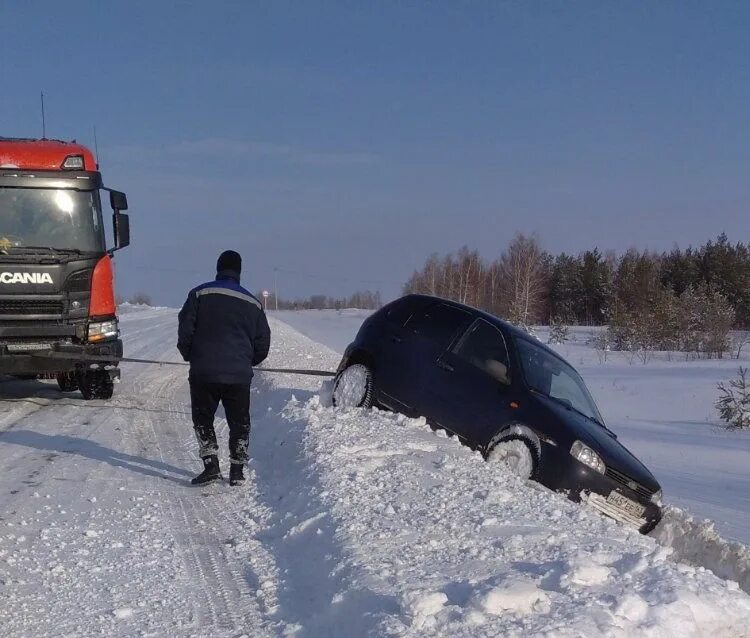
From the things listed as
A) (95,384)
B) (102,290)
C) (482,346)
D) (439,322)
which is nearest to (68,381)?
(95,384)

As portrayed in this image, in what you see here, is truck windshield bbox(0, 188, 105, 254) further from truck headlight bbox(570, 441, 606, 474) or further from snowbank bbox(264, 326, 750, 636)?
truck headlight bbox(570, 441, 606, 474)

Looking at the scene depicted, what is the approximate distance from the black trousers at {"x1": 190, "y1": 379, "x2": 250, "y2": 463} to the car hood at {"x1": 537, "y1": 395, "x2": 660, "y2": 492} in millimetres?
2727

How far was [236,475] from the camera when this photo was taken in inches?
241

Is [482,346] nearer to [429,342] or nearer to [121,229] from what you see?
[429,342]

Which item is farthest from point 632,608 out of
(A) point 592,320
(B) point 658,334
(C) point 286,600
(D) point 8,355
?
(A) point 592,320

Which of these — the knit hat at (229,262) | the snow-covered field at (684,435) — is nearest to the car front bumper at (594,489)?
the snow-covered field at (684,435)

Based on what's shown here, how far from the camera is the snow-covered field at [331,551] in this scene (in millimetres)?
3342

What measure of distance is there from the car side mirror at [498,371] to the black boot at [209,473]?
9.02 ft

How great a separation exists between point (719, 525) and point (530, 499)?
2721 mm

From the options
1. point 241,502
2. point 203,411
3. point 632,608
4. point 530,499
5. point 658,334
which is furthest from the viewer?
point 658,334

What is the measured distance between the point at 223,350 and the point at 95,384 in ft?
17.1

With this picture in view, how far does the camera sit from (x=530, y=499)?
528 centimetres

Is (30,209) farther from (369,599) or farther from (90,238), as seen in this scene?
(369,599)

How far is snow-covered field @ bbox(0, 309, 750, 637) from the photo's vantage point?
3342 mm
